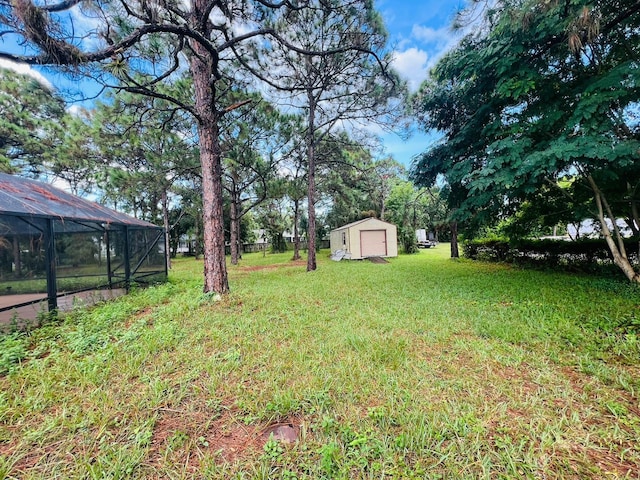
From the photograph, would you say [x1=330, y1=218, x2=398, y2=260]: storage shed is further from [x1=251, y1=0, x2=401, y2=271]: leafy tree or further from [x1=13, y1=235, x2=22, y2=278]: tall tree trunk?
[x1=13, y1=235, x2=22, y2=278]: tall tree trunk

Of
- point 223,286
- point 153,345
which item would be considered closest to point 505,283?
point 223,286

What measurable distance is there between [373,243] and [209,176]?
11.1 meters

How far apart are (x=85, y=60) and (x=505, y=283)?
28.6ft

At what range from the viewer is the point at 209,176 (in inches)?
206

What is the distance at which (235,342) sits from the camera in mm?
3045

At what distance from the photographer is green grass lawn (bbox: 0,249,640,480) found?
1.46m

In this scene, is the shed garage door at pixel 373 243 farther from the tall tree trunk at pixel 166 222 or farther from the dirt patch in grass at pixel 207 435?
the dirt patch in grass at pixel 207 435

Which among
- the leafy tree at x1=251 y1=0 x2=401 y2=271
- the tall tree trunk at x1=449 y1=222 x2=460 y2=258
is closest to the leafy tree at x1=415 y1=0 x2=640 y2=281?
the leafy tree at x1=251 y1=0 x2=401 y2=271

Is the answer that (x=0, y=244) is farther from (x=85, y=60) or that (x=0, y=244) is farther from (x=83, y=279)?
(x=85, y=60)

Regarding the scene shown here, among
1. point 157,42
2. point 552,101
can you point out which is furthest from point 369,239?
point 157,42

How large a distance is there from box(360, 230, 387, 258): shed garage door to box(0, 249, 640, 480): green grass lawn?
10656mm

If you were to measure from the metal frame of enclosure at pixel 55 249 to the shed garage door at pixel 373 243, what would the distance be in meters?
10.6

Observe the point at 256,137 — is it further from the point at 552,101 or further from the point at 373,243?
the point at 373,243

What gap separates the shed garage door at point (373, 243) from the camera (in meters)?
14.6
